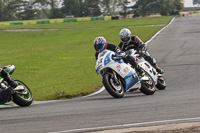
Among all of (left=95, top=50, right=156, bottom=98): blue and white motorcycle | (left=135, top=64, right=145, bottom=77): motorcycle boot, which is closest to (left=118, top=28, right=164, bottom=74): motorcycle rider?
(left=135, top=64, right=145, bottom=77): motorcycle boot

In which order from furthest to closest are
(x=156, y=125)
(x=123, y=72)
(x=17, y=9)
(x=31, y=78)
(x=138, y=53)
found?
1. (x=17, y=9)
2. (x=31, y=78)
3. (x=138, y=53)
4. (x=123, y=72)
5. (x=156, y=125)

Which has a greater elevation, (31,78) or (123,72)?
(123,72)

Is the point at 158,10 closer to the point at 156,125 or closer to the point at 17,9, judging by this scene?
the point at 17,9

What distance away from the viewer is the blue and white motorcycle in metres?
10.8

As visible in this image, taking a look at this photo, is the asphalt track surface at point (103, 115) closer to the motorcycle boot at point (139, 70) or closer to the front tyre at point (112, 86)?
the front tyre at point (112, 86)

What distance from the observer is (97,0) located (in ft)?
644

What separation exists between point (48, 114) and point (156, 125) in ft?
8.52

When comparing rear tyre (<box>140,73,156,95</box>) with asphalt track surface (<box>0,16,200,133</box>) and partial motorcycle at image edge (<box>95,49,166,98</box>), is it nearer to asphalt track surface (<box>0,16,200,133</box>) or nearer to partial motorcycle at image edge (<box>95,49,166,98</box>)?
partial motorcycle at image edge (<box>95,49,166,98</box>)

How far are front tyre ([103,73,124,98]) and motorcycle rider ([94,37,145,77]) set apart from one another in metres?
0.72

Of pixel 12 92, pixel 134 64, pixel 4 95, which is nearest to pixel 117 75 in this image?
pixel 134 64

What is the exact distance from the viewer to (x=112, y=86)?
1073cm

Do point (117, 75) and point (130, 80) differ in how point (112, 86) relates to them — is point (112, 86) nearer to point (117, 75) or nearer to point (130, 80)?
point (117, 75)

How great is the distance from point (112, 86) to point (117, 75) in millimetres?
480

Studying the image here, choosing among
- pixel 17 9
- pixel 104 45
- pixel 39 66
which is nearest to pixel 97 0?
pixel 17 9
